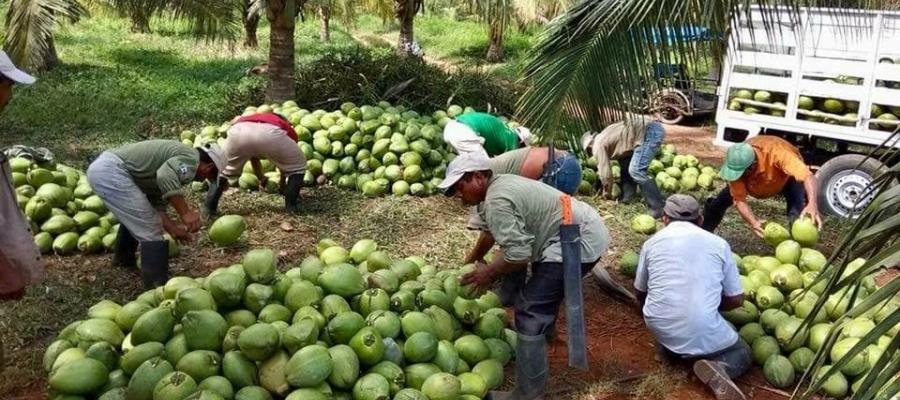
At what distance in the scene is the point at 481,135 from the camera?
21.6 feet

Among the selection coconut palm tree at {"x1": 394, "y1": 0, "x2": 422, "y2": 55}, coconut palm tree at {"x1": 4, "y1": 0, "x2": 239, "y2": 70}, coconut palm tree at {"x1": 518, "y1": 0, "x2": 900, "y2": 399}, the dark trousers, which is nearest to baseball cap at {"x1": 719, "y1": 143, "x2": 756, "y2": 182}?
the dark trousers

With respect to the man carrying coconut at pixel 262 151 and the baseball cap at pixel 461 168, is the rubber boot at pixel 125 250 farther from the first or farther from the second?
the baseball cap at pixel 461 168

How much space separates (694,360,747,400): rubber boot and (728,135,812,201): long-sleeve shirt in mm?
2353

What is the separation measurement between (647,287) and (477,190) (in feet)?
4.48

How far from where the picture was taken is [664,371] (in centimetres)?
455

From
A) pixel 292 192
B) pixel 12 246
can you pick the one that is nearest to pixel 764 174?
pixel 292 192

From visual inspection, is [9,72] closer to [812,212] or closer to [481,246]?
[481,246]

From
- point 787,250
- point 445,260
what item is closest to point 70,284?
point 445,260

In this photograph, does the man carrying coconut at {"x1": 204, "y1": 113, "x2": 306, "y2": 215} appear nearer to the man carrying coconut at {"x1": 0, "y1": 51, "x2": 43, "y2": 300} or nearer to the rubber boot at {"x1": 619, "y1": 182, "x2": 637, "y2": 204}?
the man carrying coconut at {"x1": 0, "y1": 51, "x2": 43, "y2": 300}

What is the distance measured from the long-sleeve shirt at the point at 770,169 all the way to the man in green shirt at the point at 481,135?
6.50 ft

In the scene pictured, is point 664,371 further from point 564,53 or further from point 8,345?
point 8,345

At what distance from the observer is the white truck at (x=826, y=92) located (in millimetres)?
7523

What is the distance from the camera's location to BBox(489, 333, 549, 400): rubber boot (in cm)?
399

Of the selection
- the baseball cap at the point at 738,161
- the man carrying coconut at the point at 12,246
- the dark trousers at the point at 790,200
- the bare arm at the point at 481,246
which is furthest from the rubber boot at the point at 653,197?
the man carrying coconut at the point at 12,246
